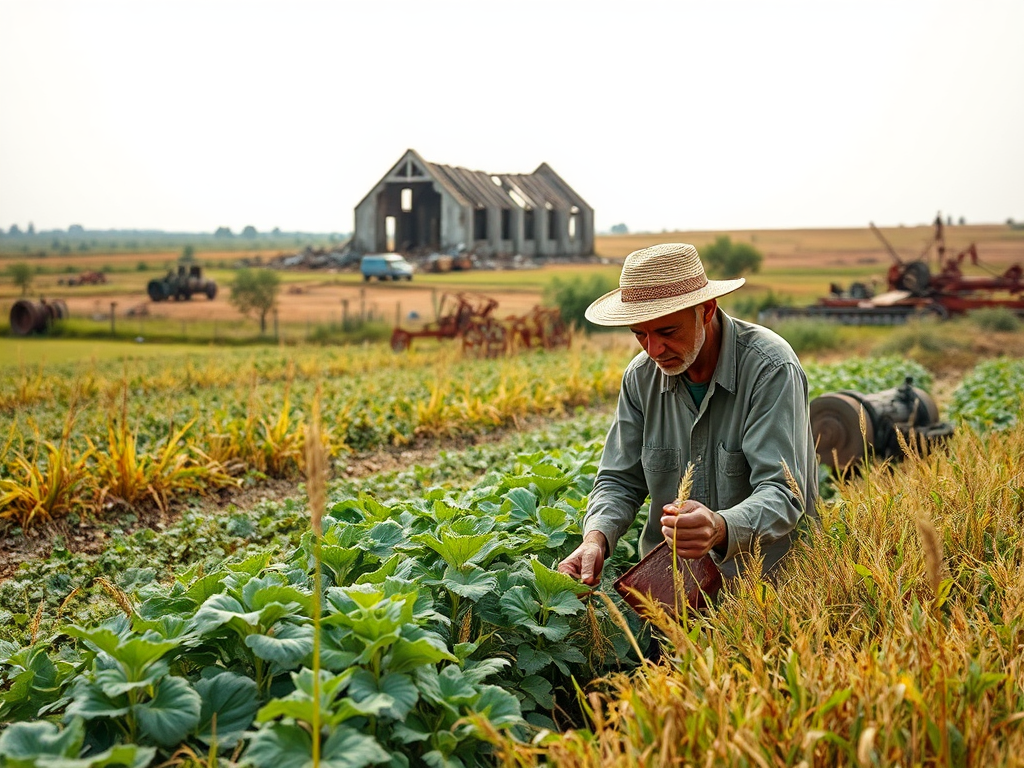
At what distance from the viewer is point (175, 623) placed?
7.30 ft

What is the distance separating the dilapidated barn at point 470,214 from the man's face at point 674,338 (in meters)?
16.2

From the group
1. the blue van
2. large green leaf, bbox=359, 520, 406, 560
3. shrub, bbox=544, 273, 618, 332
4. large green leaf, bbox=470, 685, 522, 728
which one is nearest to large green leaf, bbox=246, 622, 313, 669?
large green leaf, bbox=470, 685, 522, 728

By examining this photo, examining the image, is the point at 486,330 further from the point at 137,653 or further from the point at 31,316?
the point at 137,653

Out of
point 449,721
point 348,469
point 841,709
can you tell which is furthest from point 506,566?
point 348,469

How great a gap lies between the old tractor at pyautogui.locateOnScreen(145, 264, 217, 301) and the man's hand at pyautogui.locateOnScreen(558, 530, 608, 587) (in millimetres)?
14478

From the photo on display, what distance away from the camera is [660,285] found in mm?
2949

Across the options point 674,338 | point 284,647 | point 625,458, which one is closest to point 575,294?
point 625,458

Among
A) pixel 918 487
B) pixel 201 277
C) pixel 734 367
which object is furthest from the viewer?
pixel 201 277

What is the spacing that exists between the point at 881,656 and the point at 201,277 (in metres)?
17.9

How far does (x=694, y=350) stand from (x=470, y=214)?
16910 millimetres

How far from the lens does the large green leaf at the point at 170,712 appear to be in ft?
6.30

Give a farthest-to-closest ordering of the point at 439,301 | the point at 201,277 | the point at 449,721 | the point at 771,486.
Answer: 1. the point at 201,277
2. the point at 439,301
3. the point at 771,486
4. the point at 449,721

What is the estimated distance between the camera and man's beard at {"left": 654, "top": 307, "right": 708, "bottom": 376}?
3.02 m

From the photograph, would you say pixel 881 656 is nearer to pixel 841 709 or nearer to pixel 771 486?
pixel 841 709
